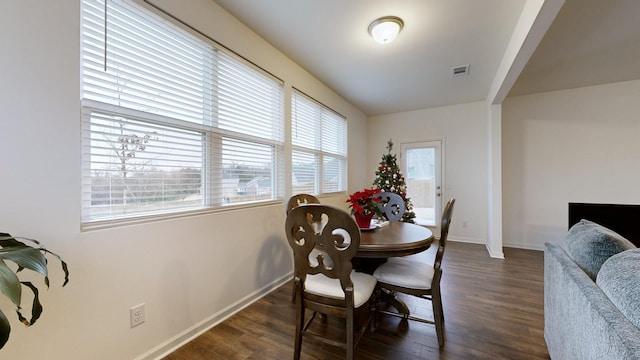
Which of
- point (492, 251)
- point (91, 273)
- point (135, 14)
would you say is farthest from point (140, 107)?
point (492, 251)

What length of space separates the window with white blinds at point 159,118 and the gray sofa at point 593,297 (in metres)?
2.18

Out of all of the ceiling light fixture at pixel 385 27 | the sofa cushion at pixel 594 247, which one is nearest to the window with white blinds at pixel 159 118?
the ceiling light fixture at pixel 385 27

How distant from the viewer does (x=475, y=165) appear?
4.55 meters

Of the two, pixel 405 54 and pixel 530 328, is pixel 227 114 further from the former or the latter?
pixel 530 328

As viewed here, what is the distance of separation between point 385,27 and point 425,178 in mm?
3396

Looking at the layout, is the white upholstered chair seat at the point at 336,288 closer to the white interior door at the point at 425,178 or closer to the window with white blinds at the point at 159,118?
the window with white blinds at the point at 159,118

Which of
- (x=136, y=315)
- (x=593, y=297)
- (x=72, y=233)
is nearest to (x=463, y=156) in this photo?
(x=593, y=297)

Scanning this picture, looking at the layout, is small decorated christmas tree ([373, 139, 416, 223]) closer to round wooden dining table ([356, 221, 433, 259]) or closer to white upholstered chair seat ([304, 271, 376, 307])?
round wooden dining table ([356, 221, 433, 259])

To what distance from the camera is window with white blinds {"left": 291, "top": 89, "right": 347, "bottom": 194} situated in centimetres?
318

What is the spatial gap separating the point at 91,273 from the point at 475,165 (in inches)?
205

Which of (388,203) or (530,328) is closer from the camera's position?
(530,328)

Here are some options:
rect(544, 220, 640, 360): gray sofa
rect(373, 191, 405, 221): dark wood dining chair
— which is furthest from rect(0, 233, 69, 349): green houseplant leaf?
rect(373, 191, 405, 221): dark wood dining chair

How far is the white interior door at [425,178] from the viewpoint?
15.9 feet

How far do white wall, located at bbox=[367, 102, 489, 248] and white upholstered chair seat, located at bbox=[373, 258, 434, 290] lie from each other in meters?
3.33
